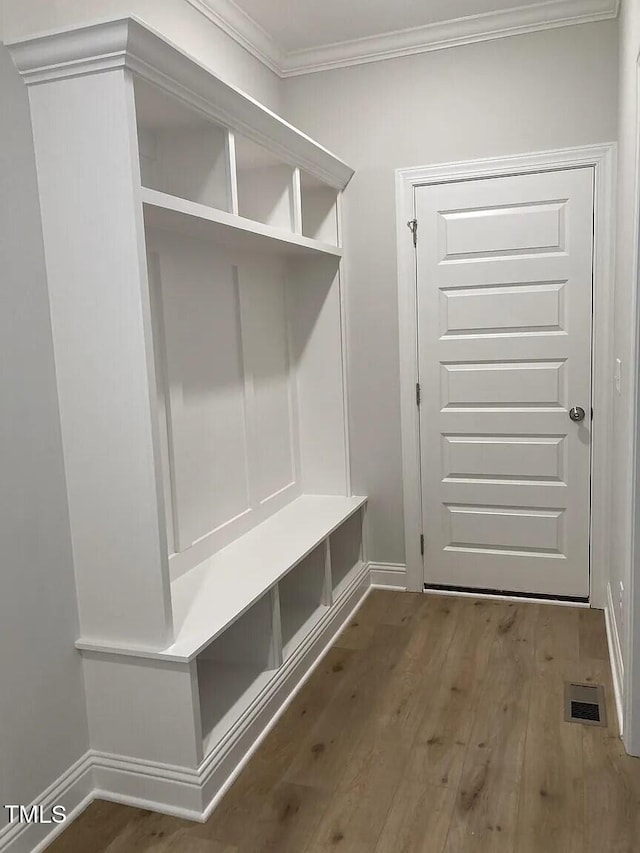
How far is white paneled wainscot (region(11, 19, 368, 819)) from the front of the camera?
1959 millimetres

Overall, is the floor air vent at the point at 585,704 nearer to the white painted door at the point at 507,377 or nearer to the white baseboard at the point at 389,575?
the white painted door at the point at 507,377

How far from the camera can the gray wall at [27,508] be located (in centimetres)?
189

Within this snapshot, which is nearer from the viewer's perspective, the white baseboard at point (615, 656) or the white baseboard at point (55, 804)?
the white baseboard at point (55, 804)

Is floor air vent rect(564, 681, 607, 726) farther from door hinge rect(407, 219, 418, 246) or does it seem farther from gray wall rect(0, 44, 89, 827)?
door hinge rect(407, 219, 418, 246)

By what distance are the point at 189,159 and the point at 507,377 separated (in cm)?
178

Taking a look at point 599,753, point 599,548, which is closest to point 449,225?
point 599,548

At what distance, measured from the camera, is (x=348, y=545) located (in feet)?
12.3

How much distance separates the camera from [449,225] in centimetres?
343

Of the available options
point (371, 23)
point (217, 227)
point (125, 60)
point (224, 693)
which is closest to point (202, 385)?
point (217, 227)

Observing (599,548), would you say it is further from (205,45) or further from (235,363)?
(205,45)

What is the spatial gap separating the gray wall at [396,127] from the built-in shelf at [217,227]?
1.26 ft

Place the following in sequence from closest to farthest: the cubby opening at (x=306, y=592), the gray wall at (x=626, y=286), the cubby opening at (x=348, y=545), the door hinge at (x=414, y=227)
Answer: the gray wall at (x=626, y=286), the cubby opening at (x=306, y=592), the door hinge at (x=414, y=227), the cubby opening at (x=348, y=545)

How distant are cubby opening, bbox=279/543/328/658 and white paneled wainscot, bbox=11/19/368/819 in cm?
1

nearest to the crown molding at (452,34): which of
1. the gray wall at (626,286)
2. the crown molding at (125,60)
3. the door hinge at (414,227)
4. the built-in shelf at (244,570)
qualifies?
the gray wall at (626,286)
